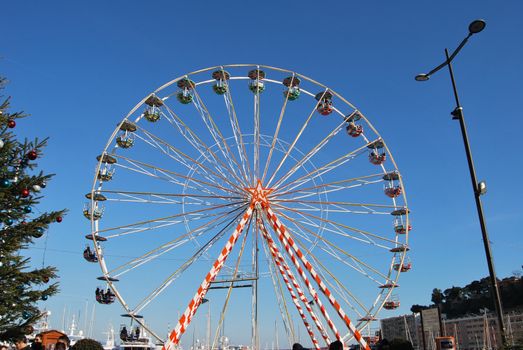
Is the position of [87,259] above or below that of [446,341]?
above

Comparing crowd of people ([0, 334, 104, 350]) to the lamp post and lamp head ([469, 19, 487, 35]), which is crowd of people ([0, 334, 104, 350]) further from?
lamp head ([469, 19, 487, 35])

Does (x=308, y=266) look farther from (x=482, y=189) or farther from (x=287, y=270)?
(x=482, y=189)

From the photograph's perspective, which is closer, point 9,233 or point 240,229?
point 9,233

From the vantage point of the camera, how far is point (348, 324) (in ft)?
51.7

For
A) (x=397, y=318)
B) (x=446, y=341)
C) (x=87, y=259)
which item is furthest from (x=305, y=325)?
(x=397, y=318)

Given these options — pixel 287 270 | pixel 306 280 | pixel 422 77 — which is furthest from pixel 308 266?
pixel 422 77

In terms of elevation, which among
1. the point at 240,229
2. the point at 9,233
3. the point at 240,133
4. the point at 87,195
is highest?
the point at 240,133

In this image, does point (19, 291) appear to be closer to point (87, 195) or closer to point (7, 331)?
point (7, 331)

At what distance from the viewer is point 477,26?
10.1 m

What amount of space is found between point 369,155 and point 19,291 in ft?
54.1

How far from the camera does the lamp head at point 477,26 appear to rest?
33.0 ft

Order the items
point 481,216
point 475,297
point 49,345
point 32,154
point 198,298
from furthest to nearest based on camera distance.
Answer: point 475,297 → point 198,298 → point 32,154 → point 481,216 → point 49,345

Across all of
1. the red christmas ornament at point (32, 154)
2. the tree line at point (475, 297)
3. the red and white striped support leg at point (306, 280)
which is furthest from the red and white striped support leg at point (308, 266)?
the tree line at point (475, 297)

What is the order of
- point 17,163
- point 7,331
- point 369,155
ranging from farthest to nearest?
point 369,155, point 17,163, point 7,331
